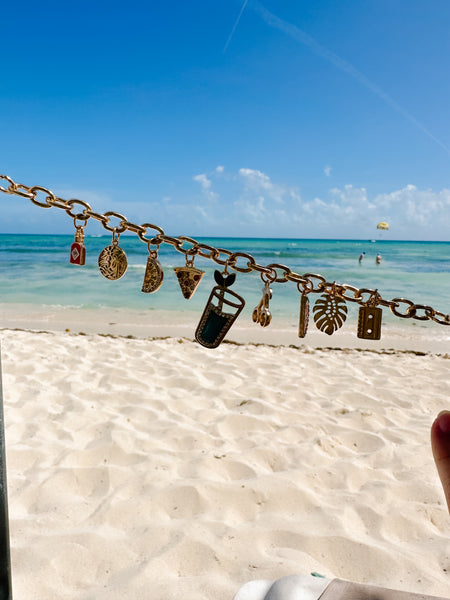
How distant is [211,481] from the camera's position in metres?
3.18

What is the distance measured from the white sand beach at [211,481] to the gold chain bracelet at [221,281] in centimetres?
140

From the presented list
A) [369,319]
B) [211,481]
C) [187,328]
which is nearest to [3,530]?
[369,319]

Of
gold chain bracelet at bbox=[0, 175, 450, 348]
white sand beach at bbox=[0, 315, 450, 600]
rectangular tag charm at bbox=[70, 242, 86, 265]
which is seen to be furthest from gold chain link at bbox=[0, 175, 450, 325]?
white sand beach at bbox=[0, 315, 450, 600]

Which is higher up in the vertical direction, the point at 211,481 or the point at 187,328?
the point at 211,481

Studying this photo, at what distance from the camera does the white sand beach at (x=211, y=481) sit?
236cm

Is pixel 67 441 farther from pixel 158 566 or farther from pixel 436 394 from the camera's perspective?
pixel 436 394

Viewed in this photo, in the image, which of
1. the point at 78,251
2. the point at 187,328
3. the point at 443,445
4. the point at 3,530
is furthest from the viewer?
the point at 187,328

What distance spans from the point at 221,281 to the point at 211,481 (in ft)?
6.65

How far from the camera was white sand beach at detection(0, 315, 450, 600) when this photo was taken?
2359mm

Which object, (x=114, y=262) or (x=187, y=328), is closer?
(x=114, y=262)

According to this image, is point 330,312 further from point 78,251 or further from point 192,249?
point 78,251

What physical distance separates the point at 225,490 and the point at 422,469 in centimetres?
164

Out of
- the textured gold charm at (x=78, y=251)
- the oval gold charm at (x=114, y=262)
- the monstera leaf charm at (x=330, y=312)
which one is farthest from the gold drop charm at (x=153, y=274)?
the monstera leaf charm at (x=330, y=312)

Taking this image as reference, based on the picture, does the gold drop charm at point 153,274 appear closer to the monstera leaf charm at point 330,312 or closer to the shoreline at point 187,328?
the monstera leaf charm at point 330,312
